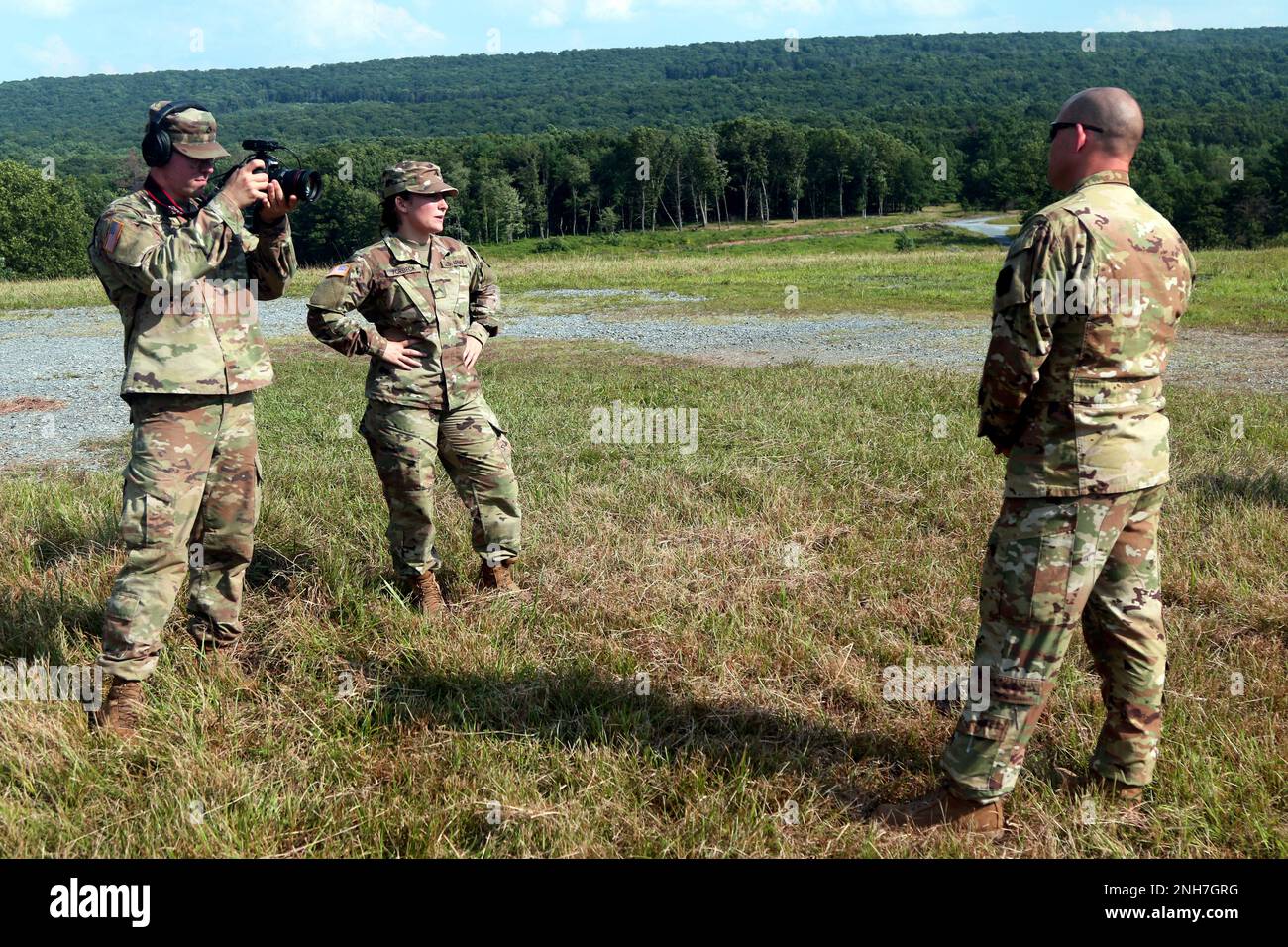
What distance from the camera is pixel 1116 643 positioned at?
3.06 meters

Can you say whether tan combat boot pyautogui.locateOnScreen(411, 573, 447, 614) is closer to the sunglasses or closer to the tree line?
the sunglasses

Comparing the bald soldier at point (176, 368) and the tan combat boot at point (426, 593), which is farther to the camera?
the tan combat boot at point (426, 593)

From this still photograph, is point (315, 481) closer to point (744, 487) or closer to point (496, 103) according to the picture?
point (744, 487)

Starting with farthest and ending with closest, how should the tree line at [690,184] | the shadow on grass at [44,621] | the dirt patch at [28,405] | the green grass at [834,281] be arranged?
the tree line at [690,184], the green grass at [834,281], the dirt patch at [28,405], the shadow on grass at [44,621]

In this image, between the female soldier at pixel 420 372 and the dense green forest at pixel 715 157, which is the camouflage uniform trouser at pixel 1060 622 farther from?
the dense green forest at pixel 715 157

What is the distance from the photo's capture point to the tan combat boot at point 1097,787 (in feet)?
10.4

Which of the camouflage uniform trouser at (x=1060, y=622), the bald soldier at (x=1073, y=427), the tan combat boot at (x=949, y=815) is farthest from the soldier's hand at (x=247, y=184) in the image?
the tan combat boot at (x=949, y=815)

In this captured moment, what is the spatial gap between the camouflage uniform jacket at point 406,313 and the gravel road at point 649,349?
17.9 ft

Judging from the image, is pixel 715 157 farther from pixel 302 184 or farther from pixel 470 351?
pixel 302 184

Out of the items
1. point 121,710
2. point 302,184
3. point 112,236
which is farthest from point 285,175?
point 121,710

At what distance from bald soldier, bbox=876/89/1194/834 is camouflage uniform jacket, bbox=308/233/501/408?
8.91 ft

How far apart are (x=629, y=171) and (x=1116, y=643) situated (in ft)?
268

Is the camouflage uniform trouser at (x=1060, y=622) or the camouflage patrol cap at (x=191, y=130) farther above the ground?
the camouflage patrol cap at (x=191, y=130)

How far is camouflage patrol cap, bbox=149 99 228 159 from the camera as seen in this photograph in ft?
12.5
